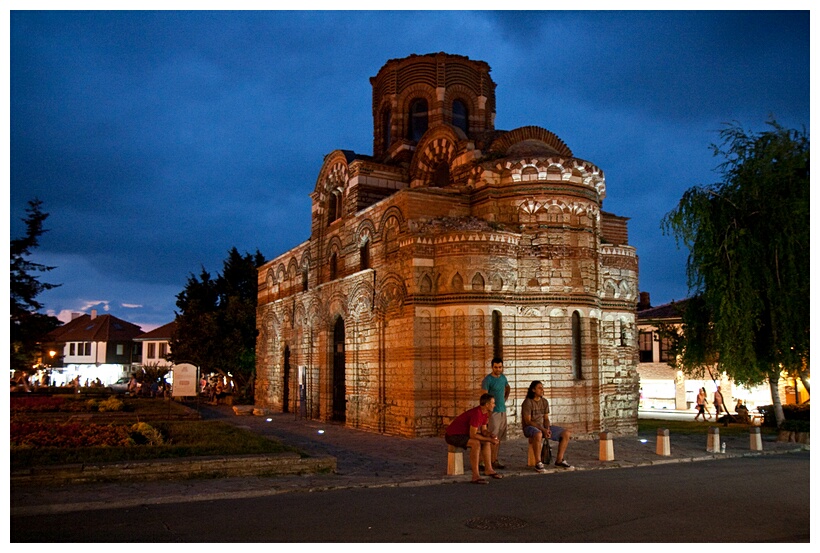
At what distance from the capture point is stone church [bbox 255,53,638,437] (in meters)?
16.7

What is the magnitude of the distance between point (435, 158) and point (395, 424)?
8.32 metres

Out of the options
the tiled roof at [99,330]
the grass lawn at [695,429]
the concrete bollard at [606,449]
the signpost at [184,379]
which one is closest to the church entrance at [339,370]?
the signpost at [184,379]

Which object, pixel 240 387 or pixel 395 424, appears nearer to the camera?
pixel 395 424

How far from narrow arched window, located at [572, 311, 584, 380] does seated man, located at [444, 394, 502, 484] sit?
6.71m

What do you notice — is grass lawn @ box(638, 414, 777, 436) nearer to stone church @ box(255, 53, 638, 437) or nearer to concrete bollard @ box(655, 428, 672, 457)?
stone church @ box(255, 53, 638, 437)

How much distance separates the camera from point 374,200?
21844mm

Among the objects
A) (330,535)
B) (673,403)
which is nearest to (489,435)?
(330,535)

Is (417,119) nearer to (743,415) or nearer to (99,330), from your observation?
(743,415)

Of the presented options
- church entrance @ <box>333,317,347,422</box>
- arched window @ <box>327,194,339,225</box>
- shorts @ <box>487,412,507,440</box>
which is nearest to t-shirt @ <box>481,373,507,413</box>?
shorts @ <box>487,412,507,440</box>

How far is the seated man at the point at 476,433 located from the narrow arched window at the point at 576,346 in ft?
22.0

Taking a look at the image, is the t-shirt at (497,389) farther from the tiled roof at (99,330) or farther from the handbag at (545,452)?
the tiled roof at (99,330)

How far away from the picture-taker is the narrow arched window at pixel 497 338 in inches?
655
